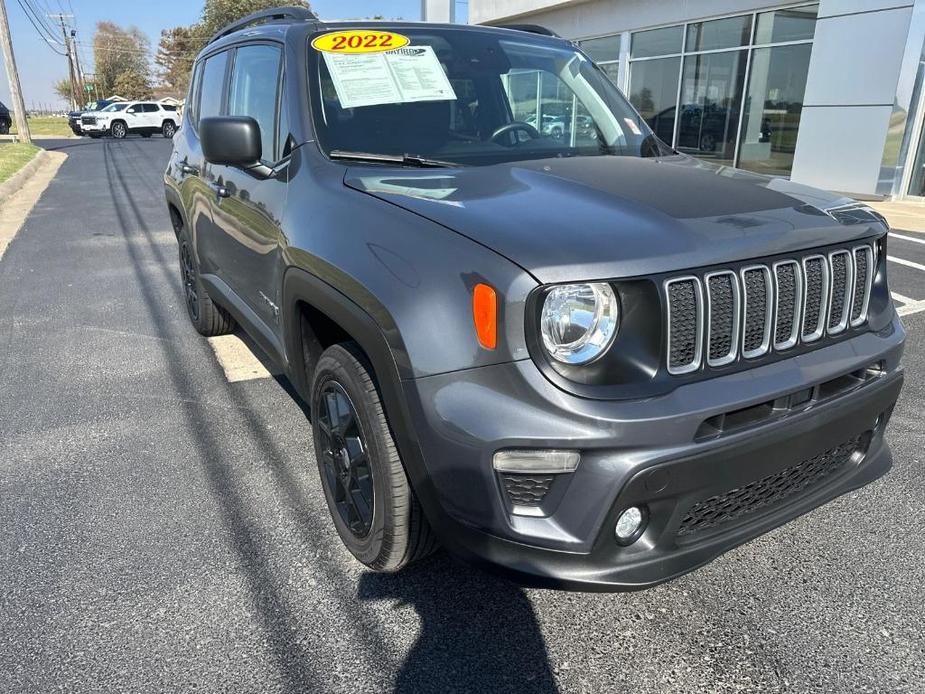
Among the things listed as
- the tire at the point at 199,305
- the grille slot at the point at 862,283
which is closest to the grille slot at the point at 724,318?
the grille slot at the point at 862,283

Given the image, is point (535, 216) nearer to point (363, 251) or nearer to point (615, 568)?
point (363, 251)

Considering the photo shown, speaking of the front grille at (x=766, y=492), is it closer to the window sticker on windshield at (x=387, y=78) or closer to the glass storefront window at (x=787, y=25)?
the window sticker on windshield at (x=387, y=78)

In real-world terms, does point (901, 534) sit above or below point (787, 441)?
below

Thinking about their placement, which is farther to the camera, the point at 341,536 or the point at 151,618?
the point at 341,536

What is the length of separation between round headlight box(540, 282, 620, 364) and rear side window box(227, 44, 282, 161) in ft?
5.63

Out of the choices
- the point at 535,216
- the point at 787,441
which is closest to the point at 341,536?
the point at 535,216

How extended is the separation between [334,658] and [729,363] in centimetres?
141

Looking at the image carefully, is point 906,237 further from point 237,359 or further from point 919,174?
point 237,359

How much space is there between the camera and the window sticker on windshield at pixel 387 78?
111 inches

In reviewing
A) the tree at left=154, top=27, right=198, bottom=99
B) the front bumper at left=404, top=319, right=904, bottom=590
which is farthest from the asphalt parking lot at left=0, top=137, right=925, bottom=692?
the tree at left=154, top=27, right=198, bottom=99

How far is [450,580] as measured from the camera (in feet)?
7.97

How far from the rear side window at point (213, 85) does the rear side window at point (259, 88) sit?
265 millimetres

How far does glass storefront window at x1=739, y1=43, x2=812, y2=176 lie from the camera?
1285 cm

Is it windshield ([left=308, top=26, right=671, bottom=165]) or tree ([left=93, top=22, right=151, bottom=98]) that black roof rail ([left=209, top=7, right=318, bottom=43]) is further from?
tree ([left=93, top=22, right=151, bottom=98])
